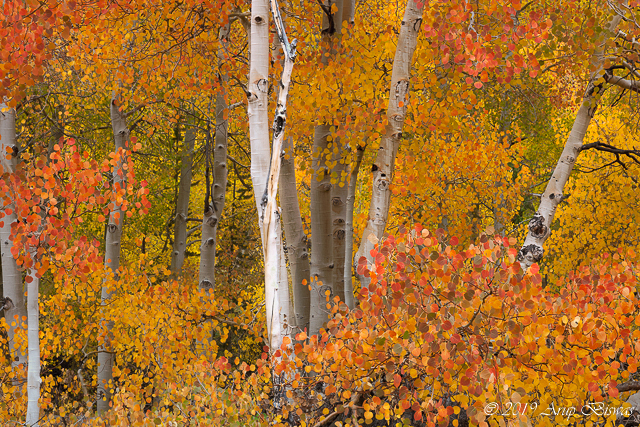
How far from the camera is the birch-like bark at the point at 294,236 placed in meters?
5.37

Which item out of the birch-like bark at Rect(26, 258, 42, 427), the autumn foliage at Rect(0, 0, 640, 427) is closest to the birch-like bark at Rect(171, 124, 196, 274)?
the autumn foliage at Rect(0, 0, 640, 427)

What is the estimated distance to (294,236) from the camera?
568cm

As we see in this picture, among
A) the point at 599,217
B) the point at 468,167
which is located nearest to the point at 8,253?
the point at 468,167

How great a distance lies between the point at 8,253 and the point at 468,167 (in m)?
8.58

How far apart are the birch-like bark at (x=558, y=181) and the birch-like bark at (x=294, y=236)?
2.22 m

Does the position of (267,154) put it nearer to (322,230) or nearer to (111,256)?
(322,230)

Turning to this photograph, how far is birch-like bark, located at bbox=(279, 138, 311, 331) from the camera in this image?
211 inches

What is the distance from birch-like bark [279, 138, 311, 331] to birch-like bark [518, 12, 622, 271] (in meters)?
2.22

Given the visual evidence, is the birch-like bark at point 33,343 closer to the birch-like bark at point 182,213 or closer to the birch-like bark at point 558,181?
the birch-like bark at point 558,181

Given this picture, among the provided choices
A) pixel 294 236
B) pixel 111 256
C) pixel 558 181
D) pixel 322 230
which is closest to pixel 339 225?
pixel 322 230

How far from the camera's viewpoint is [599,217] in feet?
34.8

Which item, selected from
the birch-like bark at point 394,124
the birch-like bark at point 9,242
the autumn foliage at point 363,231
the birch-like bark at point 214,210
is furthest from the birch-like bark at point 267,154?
the birch-like bark at point 214,210

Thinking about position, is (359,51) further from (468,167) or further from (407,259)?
(468,167)

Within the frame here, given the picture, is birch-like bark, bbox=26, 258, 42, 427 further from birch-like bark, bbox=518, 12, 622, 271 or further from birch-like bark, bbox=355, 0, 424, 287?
birch-like bark, bbox=518, 12, 622, 271
